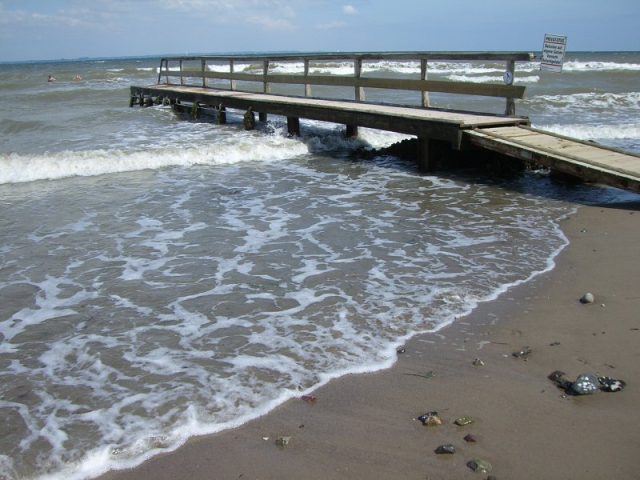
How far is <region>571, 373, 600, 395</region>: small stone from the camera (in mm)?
3416

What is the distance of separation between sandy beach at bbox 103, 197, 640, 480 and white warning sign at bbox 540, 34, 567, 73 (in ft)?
18.9

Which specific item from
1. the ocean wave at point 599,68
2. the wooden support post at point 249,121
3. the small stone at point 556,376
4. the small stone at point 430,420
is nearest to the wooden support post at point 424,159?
the wooden support post at point 249,121

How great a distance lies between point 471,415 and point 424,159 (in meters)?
7.19

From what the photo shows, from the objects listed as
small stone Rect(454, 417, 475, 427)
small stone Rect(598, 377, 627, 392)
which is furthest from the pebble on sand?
small stone Rect(598, 377, 627, 392)

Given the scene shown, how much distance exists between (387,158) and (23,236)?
679 centimetres

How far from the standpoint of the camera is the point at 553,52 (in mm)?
9195

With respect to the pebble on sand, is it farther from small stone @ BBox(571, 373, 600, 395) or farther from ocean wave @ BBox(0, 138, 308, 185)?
ocean wave @ BBox(0, 138, 308, 185)

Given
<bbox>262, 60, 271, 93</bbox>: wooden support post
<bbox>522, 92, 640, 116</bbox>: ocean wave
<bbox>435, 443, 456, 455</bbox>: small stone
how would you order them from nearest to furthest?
1. <bbox>435, 443, 456, 455</bbox>: small stone
2. <bbox>262, 60, 271, 93</bbox>: wooden support post
3. <bbox>522, 92, 640, 116</bbox>: ocean wave

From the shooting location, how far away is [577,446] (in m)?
2.95

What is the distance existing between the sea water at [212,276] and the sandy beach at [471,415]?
18cm

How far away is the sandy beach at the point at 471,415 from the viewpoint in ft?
9.43

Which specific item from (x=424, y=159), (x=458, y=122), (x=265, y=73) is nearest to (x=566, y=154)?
(x=458, y=122)

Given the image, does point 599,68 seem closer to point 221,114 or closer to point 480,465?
point 221,114

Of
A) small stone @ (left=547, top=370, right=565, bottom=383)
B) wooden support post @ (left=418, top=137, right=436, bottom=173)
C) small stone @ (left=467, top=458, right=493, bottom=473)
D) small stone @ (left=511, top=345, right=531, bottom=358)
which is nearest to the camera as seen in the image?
small stone @ (left=467, top=458, right=493, bottom=473)
